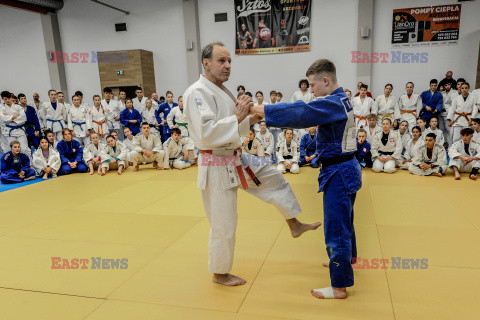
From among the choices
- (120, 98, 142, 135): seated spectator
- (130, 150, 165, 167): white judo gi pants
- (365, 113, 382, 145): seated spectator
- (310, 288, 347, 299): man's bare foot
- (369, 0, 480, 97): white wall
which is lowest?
(130, 150, 165, 167): white judo gi pants

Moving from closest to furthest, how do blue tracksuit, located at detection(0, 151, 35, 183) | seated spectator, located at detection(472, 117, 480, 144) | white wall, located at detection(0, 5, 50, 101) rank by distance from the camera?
seated spectator, located at detection(472, 117, 480, 144), blue tracksuit, located at detection(0, 151, 35, 183), white wall, located at detection(0, 5, 50, 101)

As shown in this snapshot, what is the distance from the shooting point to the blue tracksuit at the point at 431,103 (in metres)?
8.57

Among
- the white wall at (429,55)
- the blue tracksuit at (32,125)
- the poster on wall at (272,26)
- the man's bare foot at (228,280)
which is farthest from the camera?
the poster on wall at (272,26)

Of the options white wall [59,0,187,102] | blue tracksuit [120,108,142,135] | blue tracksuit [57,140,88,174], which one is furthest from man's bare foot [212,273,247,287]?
white wall [59,0,187,102]

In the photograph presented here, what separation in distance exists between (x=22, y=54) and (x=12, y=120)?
6346 millimetres

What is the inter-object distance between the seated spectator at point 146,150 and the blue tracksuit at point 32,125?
2.94 m

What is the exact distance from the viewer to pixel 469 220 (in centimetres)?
360

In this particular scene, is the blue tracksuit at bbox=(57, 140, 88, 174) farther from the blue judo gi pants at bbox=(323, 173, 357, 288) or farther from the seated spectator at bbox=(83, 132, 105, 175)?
the blue judo gi pants at bbox=(323, 173, 357, 288)

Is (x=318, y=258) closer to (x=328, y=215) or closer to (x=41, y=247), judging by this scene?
(x=328, y=215)

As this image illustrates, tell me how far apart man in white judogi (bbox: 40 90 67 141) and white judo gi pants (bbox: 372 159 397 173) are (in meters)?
7.61

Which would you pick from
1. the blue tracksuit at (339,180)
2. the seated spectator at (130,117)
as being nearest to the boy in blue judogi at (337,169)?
the blue tracksuit at (339,180)

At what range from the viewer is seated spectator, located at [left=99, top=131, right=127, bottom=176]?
23.1 ft

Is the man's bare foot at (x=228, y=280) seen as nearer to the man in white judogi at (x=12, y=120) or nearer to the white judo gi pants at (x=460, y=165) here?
the white judo gi pants at (x=460, y=165)

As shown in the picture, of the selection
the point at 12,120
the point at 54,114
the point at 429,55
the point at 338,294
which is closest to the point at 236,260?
the point at 338,294
